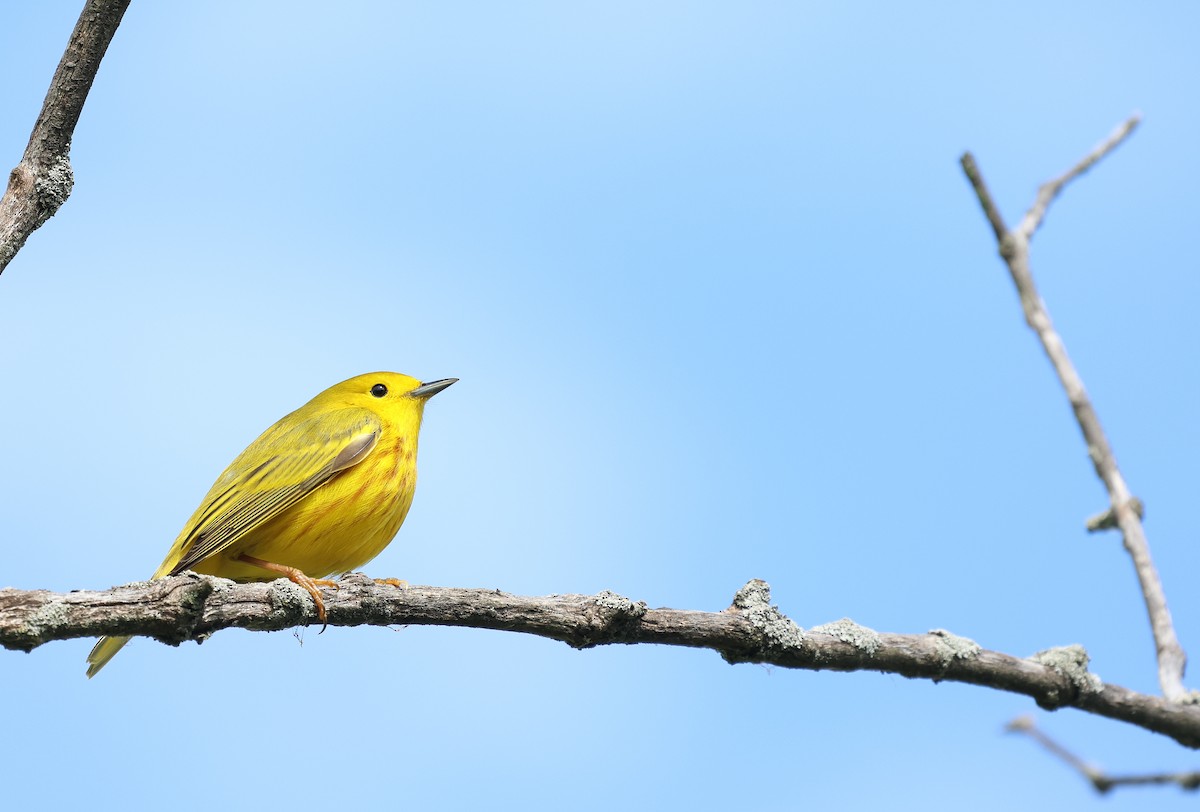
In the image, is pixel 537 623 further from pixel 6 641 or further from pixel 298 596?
pixel 6 641

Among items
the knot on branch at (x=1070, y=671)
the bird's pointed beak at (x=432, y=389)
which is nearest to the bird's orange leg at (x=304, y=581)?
the bird's pointed beak at (x=432, y=389)

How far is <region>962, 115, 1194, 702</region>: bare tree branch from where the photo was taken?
252 centimetres

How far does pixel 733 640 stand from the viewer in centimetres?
493

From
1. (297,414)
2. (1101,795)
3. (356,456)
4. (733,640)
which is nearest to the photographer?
(1101,795)

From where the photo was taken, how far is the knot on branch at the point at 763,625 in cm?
493

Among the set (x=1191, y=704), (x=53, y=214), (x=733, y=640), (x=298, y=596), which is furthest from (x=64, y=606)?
(x=1191, y=704)

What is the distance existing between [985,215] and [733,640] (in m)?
2.81

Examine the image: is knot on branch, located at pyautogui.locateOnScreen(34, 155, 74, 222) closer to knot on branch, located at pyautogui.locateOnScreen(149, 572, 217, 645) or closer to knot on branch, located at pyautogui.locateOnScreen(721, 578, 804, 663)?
knot on branch, located at pyautogui.locateOnScreen(149, 572, 217, 645)

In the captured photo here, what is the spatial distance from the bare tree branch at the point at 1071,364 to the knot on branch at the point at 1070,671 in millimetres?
1944

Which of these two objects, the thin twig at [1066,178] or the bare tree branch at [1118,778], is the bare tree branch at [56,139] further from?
the bare tree branch at [1118,778]

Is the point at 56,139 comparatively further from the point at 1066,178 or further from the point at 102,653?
the point at 1066,178

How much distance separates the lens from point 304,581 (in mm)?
5410

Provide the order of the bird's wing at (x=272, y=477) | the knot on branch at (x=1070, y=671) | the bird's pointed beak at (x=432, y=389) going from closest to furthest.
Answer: the knot on branch at (x=1070, y=671), the bird's wing at (x=272, y=477), the bird's pointed beak at (x=432, y=389)

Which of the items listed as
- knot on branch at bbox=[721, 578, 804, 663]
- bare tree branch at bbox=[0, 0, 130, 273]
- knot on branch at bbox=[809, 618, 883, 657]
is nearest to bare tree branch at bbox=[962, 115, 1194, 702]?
knot on branch at bbox=[809, 618, 883, 657]
